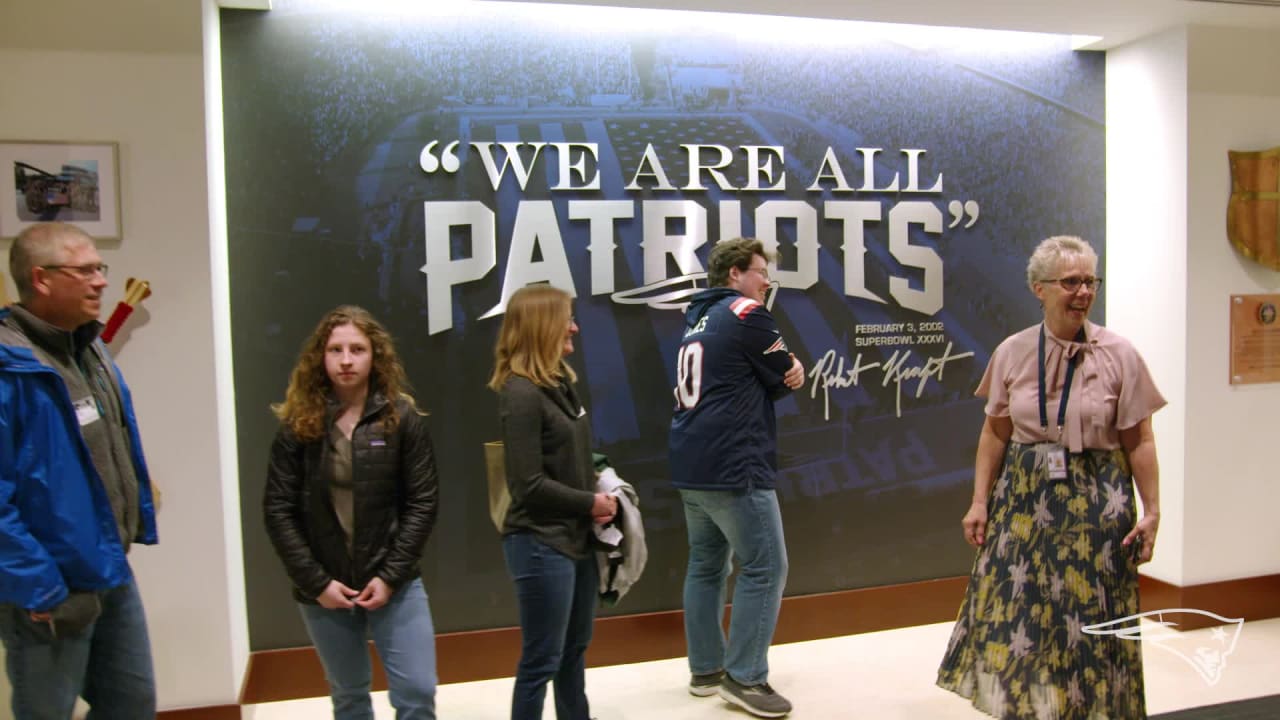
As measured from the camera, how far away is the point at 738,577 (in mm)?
3506

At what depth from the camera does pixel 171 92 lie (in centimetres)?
323

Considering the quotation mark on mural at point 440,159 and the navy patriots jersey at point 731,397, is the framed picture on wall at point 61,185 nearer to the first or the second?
the quotation mark on mural at point 440,159

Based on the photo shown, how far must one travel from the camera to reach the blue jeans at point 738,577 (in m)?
3.42

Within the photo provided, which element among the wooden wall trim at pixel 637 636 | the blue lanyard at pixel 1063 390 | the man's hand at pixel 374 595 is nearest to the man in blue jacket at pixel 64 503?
the man's hand at pixel 374 595

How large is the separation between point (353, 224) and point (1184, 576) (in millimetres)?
4088

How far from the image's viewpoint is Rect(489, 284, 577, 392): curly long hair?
2803 millimetres

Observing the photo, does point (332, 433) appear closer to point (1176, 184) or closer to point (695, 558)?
point (695, 558)

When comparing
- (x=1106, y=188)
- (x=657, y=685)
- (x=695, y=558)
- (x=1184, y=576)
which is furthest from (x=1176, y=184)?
(x=657, y=685)

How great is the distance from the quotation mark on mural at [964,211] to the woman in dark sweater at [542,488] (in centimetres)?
246

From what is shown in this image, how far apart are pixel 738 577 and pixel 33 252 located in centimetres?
248

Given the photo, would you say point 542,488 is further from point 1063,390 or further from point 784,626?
point 784,626

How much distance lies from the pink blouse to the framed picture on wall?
3057mm
